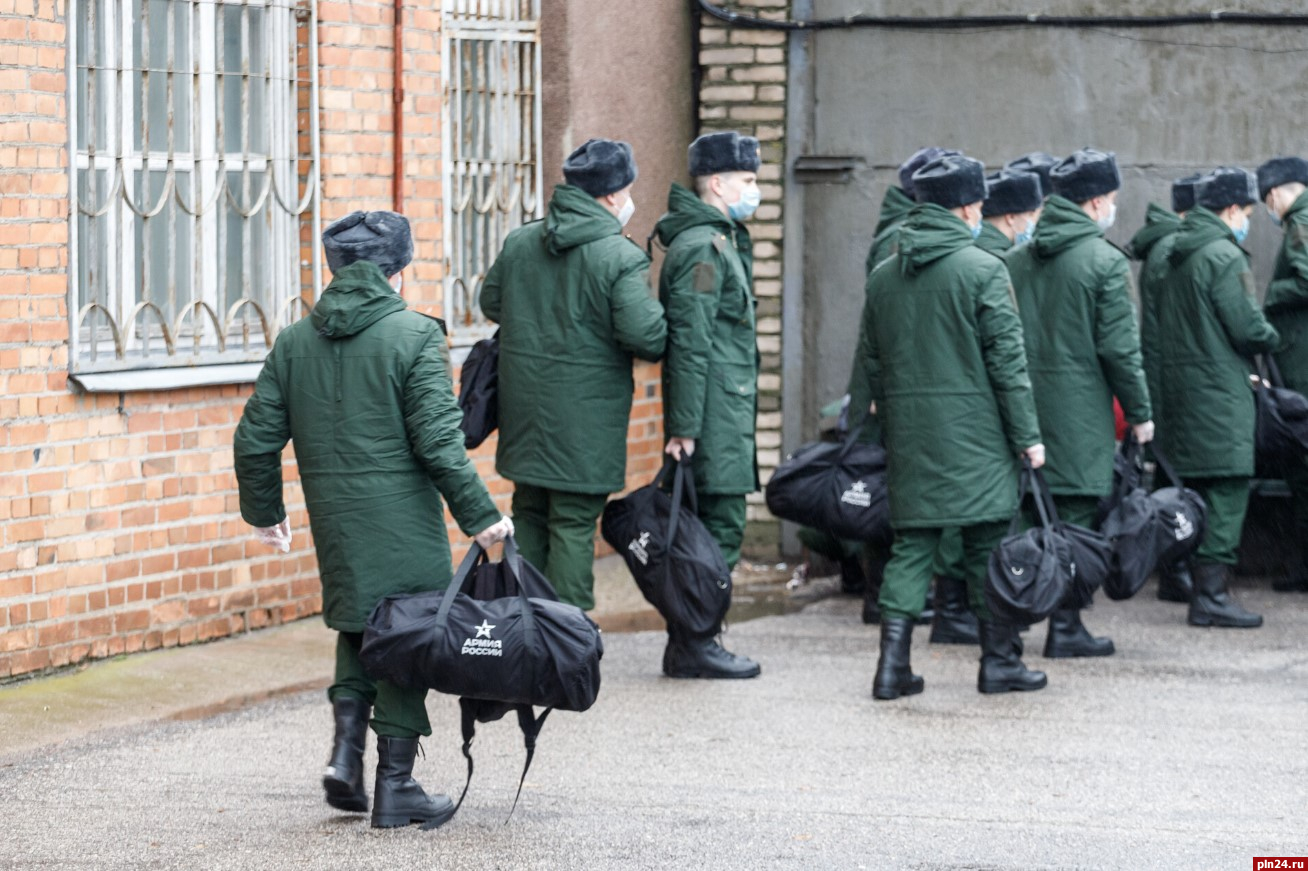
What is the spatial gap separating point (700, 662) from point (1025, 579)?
122 cm

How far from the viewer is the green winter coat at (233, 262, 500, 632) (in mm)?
5270

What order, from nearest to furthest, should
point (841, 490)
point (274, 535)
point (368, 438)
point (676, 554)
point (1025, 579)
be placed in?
point (368, 438), point (274, 535), point (1025, 579), point (676, 554), point (841, 490)

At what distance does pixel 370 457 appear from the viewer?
209 inches

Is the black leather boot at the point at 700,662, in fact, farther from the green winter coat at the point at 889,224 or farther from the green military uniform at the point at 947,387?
the green winter coat at the point at 889,224

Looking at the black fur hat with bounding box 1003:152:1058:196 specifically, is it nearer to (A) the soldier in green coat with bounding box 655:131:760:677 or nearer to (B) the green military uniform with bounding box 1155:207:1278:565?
(B) the green military uniform with bounding box 1155:207:1278:565

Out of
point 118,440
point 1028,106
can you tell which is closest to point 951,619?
point 1028,106

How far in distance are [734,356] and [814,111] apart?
2900 millimetres

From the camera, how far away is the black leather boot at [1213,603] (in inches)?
336

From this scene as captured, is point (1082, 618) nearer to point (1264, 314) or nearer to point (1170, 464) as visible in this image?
point (1170, 464)

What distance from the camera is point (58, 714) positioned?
6680 millimetres

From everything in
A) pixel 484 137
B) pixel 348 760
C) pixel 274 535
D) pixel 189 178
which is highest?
pixel 484 137

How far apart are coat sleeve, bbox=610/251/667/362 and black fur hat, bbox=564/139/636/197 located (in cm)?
27

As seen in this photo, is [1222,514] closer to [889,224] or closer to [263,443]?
[889,224]

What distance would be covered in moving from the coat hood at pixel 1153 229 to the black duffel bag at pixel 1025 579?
2368 millimetres
